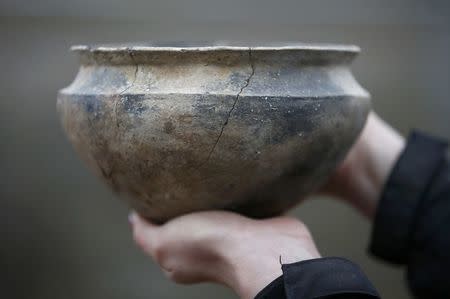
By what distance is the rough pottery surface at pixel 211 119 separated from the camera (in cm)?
87

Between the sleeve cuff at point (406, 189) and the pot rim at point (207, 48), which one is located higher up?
the pot rim at point (207, 48)

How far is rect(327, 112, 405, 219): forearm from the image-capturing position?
1.30 meters

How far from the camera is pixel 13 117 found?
2635 millimetres

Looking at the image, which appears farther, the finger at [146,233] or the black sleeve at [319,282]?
the finger at [146,233]

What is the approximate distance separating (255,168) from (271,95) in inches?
3.7

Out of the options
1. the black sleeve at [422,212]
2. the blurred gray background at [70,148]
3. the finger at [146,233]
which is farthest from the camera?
the blurred gray background at [70,148]

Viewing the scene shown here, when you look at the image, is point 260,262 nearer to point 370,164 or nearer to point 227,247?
point 227,247

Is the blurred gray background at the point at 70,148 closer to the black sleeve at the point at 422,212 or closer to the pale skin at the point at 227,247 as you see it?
the black sleeve at the point at 422,212

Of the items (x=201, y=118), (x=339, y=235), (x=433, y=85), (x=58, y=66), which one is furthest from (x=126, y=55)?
(x=433, y=85)

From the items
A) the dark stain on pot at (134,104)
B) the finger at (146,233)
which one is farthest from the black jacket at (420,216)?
the dark stain on pot at (134,104)

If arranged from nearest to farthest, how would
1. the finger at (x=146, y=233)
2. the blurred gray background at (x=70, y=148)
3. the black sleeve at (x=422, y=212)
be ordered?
the finger at (x=146, y=233), the black sleeve at (x=422, y=212), the blurred gray background at (x=70, y=148)

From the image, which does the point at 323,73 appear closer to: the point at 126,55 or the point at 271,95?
the point at 271,95

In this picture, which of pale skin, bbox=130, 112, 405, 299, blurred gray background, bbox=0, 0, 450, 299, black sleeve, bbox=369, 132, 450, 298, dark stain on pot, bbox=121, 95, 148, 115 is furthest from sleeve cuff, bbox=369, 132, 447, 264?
blurred gray background, bbox=0, 0, 450, 299

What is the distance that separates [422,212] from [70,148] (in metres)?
1.69
